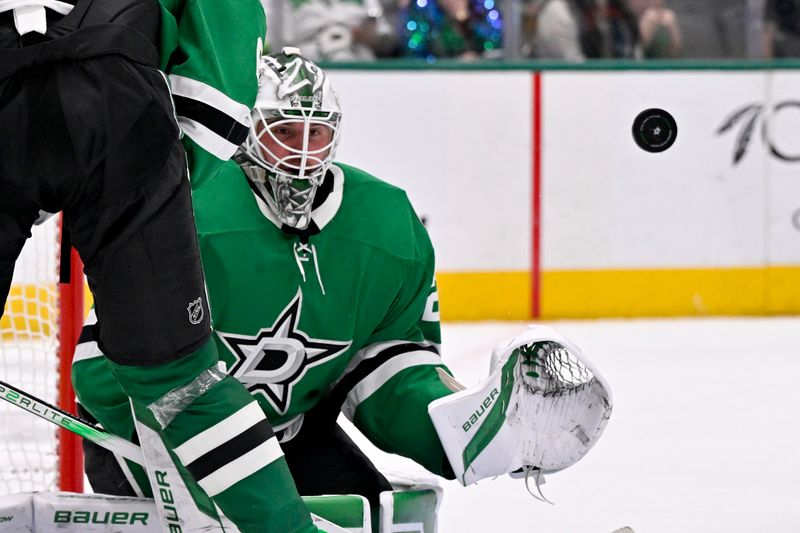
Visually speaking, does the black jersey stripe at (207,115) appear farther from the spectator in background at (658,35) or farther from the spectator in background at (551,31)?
the spectator in background at (658,35)

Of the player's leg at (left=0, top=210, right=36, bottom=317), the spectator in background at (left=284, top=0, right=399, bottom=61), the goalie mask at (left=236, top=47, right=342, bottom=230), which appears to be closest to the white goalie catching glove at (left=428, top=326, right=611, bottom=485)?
the goalie mask at (left=236, top=47, right=342, bottom=230)

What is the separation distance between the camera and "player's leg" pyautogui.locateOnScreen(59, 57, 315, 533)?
1.42 metres

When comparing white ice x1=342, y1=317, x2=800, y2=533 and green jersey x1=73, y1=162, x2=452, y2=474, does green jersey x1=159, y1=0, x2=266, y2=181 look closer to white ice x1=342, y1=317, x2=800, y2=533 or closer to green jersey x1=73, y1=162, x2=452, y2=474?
green jersey x1=73, y1=162, x2=452, y2=474

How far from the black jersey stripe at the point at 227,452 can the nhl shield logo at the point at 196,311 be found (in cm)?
14

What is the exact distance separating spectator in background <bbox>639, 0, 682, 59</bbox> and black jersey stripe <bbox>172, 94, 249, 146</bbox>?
136 inches

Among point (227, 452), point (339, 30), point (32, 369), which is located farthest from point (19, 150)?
point (339, 30)

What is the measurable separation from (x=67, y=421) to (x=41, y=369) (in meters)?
1.44

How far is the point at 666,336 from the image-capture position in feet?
14.3

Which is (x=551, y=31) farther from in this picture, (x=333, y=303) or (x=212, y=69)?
(x=212, y=69)

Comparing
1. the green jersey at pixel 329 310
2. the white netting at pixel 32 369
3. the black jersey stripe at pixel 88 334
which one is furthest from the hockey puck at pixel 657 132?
the white netting at pixel 32 369

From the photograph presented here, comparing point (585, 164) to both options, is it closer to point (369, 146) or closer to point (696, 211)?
point (696, 211)

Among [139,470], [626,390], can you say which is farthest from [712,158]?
[139,470]

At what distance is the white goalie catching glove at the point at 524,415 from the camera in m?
1.98

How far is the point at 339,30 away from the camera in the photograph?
4.68 metres
